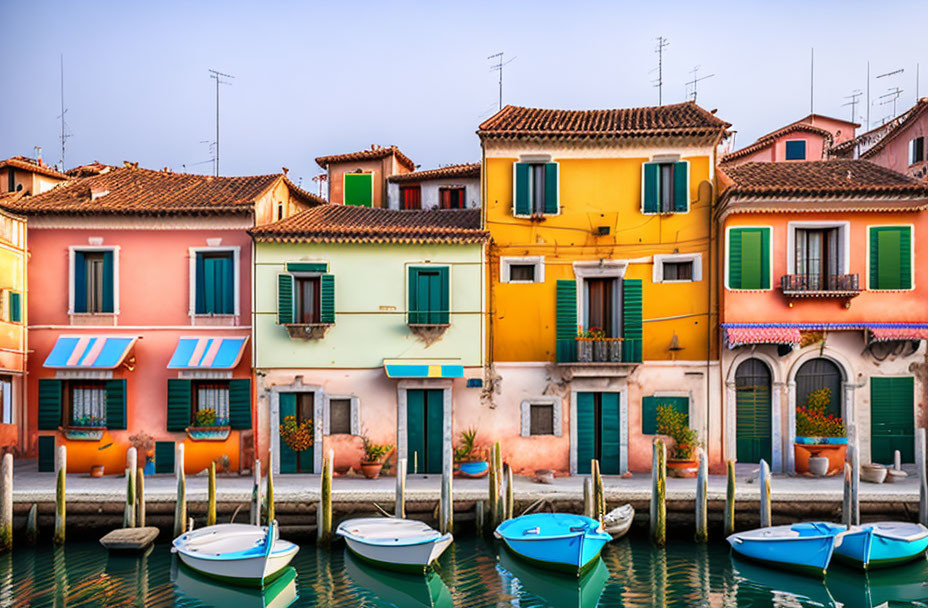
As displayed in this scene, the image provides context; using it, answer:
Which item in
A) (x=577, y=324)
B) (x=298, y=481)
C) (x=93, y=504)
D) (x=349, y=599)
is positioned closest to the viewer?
(x=349, y=599)

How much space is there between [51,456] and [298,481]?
753 centimetres

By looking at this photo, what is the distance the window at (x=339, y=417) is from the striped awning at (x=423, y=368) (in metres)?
1.66

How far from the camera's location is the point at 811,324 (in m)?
20.9

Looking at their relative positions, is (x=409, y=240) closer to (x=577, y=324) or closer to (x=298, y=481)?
(x=577, y=324)

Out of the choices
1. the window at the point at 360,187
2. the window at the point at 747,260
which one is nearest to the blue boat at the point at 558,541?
the window at the point at 747,260

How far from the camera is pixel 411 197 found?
A: 30.2 m

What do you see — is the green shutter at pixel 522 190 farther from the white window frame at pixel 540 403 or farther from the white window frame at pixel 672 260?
the white window frame at pixel 540 403

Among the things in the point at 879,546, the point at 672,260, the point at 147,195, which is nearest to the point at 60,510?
the point at 147,195

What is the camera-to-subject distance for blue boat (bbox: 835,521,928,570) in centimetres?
1634

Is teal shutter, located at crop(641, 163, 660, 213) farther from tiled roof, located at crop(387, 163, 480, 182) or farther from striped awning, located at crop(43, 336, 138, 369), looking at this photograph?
striped awning, located at crop(43, 336, 138, 369)

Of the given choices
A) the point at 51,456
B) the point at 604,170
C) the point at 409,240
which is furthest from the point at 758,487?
the point at 51,456

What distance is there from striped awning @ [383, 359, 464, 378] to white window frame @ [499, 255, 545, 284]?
2853 millimetres

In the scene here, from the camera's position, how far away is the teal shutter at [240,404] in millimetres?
21453

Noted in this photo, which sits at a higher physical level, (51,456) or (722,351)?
(722,351)
